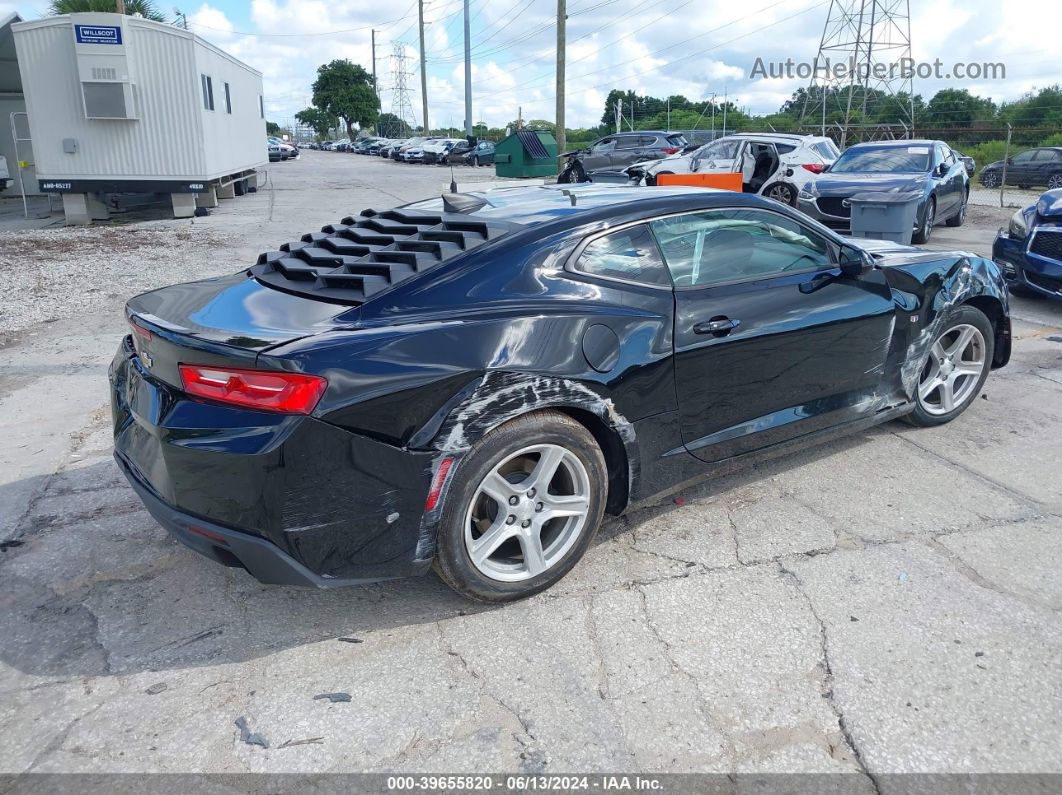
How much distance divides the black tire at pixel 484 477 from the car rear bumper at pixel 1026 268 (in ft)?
22.3

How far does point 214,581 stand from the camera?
3.46 m

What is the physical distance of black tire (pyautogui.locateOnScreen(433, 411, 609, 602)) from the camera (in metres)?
2.96

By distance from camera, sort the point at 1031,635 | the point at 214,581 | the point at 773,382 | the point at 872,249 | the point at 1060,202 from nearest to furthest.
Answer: the point at 1031,635, the point at 214,581, the point at 773,382, the point at 872,249, the point at 1060,202

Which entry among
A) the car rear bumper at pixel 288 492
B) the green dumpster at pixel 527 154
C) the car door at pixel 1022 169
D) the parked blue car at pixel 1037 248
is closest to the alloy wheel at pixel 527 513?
the car rear bumper at pixel 288 492

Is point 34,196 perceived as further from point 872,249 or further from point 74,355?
point 872,249

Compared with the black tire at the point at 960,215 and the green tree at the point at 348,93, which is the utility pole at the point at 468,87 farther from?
the green tree at the point at 348,93

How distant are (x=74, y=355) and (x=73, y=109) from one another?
10960mm

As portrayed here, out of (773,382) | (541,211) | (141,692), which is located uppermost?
(541,211)

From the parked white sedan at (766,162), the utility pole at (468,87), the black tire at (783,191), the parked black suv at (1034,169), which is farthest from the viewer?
the utility pole at (468,87)

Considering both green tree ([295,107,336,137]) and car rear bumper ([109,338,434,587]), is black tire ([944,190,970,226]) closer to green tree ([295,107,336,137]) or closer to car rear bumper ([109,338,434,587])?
car rear bumper ([109,338,434,587])

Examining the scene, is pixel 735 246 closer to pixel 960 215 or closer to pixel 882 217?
pixel 882 217

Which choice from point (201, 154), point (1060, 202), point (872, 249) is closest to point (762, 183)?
point (1060, 202)

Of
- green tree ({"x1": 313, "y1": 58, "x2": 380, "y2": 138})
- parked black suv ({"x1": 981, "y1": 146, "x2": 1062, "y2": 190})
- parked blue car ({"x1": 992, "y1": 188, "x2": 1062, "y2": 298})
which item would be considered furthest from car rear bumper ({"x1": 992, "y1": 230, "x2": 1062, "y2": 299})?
green tree ({"x1": 313, "y1": 58, "x2": 380, "y2": 138})

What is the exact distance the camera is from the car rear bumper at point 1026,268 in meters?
8.02
